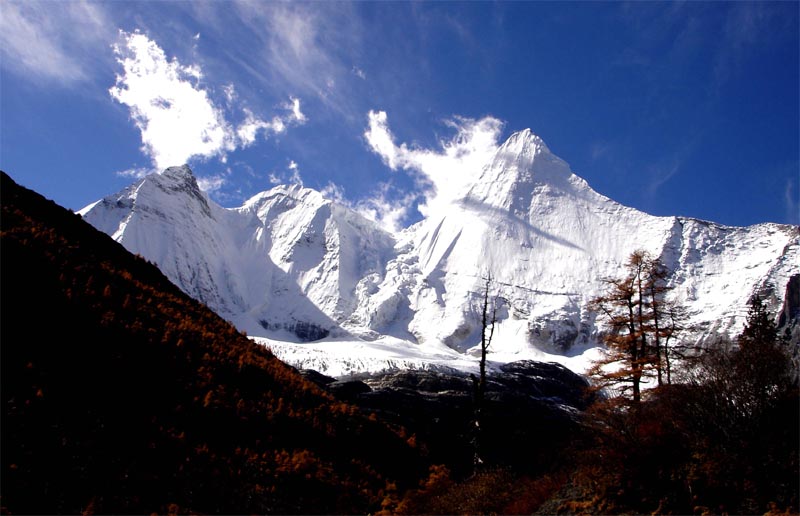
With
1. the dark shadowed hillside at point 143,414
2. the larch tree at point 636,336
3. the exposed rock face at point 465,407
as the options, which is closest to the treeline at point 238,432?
the dark shadowed hillside at point 143,414

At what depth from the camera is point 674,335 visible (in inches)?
806

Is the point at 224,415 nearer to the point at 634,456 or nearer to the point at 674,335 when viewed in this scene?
the point at 634,456

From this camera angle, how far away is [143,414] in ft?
37.8

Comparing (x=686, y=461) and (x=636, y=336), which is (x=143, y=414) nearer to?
(x=686, y=461)

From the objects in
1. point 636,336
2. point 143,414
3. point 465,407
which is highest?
point 465,407

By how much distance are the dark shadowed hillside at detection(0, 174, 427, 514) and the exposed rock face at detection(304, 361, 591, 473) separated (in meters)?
40.6

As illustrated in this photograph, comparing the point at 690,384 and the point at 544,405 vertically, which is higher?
the point at 544,405

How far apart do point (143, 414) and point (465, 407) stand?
3193 inches

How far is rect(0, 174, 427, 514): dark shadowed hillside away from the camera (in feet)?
32.8

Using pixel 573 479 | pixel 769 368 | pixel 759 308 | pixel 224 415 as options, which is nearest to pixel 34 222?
pixel 224 415

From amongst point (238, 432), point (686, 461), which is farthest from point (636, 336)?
point (238, 432)

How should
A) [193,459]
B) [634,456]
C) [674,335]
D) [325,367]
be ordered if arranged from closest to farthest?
[193,459] < [634,456] < [674,335] < [325,367]

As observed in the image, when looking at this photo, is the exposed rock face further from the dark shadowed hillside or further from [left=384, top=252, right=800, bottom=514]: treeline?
the dark shadowed hillside

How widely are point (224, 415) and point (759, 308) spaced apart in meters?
39.2
